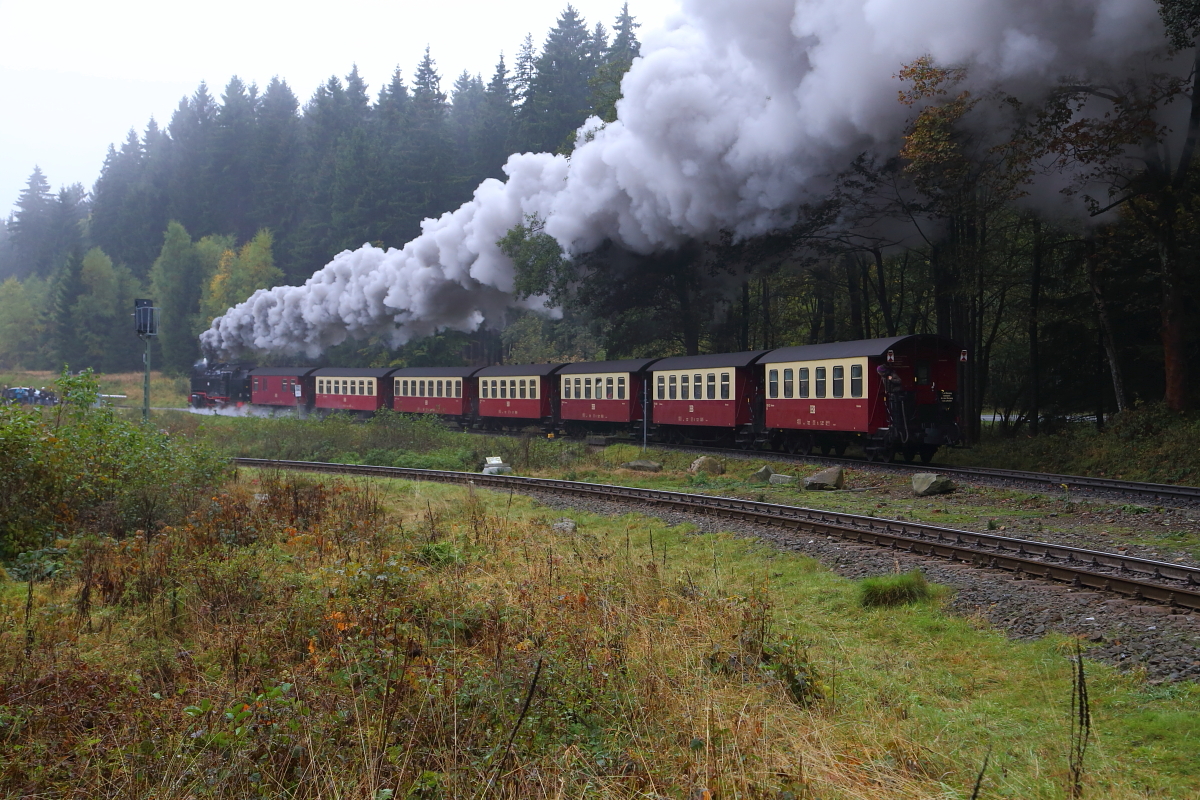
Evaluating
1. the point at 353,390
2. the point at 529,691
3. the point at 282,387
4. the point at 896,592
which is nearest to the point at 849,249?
the point at 896,592

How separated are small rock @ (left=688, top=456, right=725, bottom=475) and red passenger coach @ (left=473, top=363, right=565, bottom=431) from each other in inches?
408

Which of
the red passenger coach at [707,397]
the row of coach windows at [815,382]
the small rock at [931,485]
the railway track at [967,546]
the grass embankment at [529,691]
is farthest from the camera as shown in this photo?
the red passenger coach at [707,397]

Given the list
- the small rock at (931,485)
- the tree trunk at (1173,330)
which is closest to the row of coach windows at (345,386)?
the small rock at (931,485)

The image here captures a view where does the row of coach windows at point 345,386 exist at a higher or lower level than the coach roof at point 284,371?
lower

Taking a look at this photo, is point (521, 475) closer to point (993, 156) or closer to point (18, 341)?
point (993, 156)

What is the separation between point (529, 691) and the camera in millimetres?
4906

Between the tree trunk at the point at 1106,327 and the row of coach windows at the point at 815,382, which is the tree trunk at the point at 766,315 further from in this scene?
the tree trunk at the point at 1106,327

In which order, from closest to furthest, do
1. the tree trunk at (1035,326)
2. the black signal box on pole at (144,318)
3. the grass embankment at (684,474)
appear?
the grass embankment at (684,474) < the black signal box on pole at (144,318) < the tree trunk at (1035,326)

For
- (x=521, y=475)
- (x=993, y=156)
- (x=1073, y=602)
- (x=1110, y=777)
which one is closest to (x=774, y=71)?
(x=993, y=156)

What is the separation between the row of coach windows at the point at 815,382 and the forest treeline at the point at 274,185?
22.7 metres

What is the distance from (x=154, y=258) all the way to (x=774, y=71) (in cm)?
8763

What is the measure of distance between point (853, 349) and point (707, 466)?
4338 mm

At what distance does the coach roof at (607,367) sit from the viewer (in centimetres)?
2698

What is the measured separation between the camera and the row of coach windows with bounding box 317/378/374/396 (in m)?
37.4
